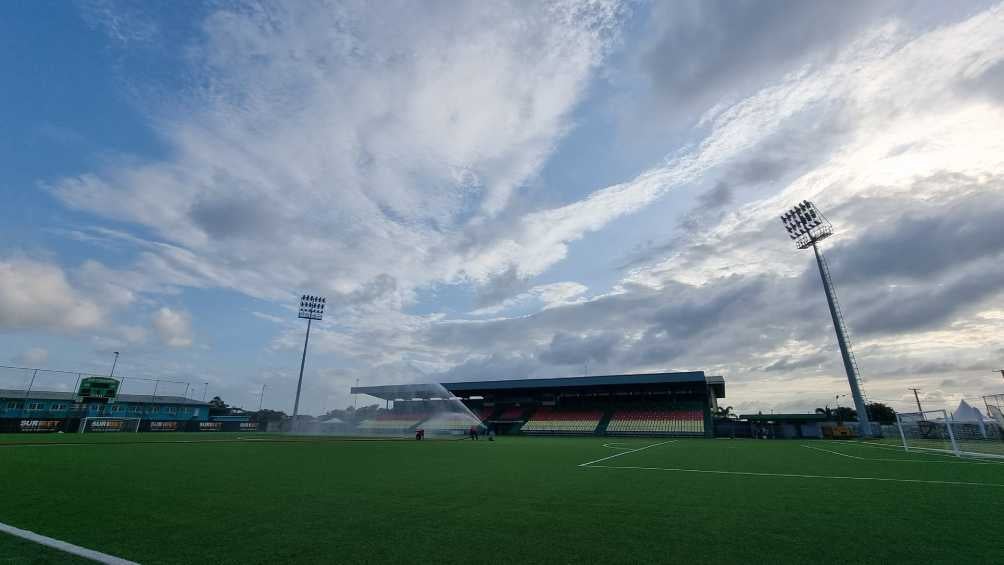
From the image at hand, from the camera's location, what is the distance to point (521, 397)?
210 ft

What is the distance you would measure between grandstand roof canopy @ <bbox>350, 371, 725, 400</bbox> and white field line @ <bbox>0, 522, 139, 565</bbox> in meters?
43.7

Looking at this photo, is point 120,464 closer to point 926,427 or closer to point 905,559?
point 905,559

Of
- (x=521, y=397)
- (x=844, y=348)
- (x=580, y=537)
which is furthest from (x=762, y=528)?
(x=521, y=397)

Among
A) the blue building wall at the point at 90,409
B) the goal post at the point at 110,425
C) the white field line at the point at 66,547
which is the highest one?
the blue building wall at the point at 90,409

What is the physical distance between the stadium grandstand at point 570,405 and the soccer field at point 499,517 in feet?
136

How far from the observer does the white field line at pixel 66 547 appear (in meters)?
3.32

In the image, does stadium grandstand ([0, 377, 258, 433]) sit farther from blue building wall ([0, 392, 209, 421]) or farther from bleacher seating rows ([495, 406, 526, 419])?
bleacher seating rows ([495, 406, 526, 419])

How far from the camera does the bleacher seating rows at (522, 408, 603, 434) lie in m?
50.8

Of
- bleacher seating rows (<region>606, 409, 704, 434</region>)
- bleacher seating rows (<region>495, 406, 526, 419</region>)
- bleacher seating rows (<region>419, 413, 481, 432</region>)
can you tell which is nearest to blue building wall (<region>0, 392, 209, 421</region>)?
bleacher seating rows (<region>419, 413, 481, 432</region>)

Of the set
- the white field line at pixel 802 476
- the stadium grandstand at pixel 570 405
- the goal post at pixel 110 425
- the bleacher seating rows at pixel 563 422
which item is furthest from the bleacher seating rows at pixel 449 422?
the white field line at pixel 802 476

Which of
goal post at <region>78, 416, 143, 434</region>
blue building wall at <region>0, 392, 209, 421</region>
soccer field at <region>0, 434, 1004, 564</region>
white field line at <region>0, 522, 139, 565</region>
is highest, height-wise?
blue building wall at <region>0, 392, 209, 421</region>

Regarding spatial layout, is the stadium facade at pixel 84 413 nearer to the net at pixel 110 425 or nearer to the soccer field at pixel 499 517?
the net at pixel 110 425

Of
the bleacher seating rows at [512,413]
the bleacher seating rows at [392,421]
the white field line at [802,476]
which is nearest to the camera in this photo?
the white field line at [802,476]

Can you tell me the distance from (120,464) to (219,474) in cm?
401
